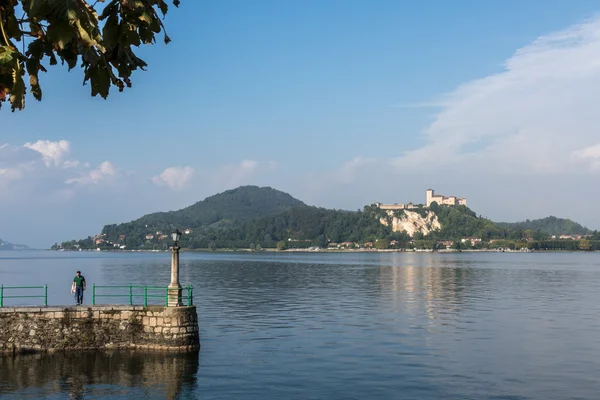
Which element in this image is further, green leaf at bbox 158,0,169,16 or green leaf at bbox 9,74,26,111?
green leaf at bbox 158,0,169,16

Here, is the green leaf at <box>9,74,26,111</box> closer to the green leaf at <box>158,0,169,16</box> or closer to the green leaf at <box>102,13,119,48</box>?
the green leaf at <box>102,13,119,48</box>

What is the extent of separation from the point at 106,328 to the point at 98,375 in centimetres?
368

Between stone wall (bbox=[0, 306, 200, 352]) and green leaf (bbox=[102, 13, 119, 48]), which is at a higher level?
green leaf (bbox=[102, 13, 119, 48])

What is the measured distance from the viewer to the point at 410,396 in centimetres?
2606

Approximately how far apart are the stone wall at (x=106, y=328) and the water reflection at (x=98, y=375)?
547 mm

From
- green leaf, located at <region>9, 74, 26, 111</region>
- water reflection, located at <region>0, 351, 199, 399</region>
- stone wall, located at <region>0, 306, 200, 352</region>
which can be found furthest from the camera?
stone wall, located at <region>0, 306, 200, 352</region>

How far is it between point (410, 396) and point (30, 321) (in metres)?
18.4

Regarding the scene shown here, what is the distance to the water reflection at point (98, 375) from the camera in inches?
980

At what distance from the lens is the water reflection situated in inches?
980

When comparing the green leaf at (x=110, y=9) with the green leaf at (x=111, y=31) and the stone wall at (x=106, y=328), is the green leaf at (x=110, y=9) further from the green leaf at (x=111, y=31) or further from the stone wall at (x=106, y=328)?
the stone wall at (x=106, y=328)

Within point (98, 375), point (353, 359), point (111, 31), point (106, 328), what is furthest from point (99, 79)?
point (353, 359)

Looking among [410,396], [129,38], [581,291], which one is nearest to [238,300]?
[410,396]

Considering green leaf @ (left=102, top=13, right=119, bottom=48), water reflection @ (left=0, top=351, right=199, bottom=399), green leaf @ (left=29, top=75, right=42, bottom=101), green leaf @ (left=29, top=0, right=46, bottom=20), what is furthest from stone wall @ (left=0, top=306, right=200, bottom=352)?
green leaf @ (left=29, top=0, right=46, bottom=20)

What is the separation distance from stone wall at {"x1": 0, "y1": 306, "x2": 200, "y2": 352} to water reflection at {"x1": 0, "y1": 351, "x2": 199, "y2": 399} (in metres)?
0.55
